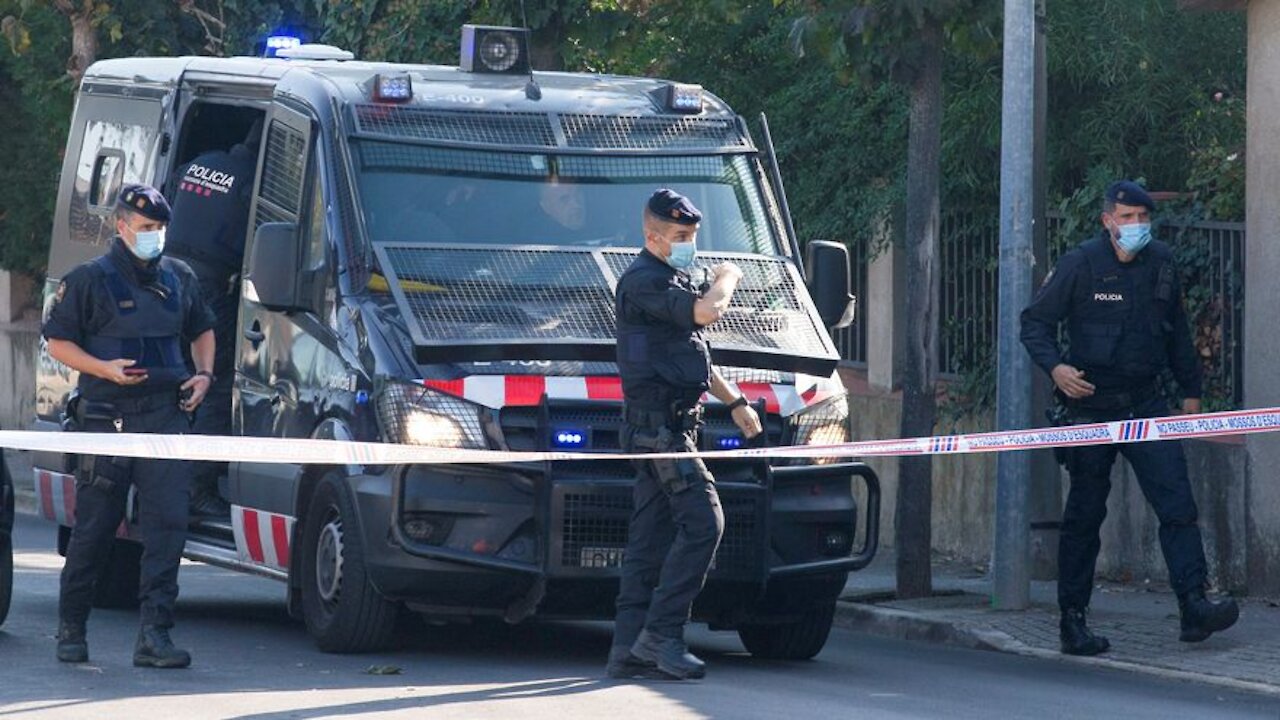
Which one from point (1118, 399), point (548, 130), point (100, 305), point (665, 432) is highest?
point (548, 130)

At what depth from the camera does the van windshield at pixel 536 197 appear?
1002cm

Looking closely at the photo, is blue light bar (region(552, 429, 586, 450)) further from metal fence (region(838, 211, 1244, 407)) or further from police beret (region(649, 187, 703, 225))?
metal fence (region(838, 211, 1244, 407))

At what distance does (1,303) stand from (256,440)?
59.5ft

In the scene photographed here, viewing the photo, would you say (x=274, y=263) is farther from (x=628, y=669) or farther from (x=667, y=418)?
(x=628, y=669)

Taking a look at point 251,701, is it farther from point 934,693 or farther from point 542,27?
point 542,27

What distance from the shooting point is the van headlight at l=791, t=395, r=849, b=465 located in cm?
970

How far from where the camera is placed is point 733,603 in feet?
31.6

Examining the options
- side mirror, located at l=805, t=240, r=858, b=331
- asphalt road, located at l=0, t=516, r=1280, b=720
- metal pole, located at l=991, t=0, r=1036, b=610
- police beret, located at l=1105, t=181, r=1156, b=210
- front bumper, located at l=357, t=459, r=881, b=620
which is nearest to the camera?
asphalt road, located at l=0, t=516, r=1280, b=720

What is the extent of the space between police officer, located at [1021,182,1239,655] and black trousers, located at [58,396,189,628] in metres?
3.62

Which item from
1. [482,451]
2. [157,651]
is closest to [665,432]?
[482,451]

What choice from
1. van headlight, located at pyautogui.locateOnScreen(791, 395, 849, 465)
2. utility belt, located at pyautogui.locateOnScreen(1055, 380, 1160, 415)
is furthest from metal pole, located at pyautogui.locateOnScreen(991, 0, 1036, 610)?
van headlight, located at pyautogui.locateOnScreen(791, 395, 849, 465)

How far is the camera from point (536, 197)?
1026 cm

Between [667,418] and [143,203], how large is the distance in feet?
7.21

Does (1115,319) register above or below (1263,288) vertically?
below
